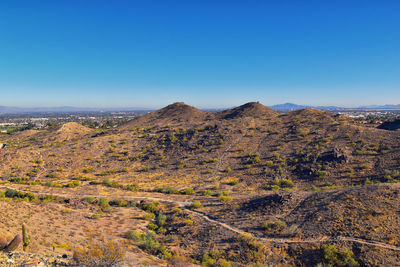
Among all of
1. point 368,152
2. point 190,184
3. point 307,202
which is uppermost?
point 368,152

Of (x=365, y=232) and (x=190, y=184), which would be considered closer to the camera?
(x=365, y=232)

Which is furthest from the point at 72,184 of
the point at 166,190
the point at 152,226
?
the point at 152,226

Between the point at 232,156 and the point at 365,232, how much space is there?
80.7ft

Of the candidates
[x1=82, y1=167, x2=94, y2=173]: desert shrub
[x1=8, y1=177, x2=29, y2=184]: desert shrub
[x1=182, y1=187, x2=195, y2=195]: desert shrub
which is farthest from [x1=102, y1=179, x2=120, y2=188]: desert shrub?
[x1=8, y1=177, x2=29, y2=184]: desert shrub

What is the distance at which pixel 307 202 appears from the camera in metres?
17.2

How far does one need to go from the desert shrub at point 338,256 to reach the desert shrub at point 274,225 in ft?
9.78

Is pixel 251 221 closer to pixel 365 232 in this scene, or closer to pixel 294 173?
pixel 365 232

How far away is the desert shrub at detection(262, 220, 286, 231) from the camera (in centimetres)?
1451

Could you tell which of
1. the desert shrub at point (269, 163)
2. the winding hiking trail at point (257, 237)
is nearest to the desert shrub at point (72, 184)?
the winding hiking trail at point (257, 237)

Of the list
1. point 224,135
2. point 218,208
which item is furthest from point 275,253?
point 224,135

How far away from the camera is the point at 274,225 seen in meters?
14.8

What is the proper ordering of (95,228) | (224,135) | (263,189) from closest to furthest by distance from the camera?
(95,228) → (263,189) → (224,135)

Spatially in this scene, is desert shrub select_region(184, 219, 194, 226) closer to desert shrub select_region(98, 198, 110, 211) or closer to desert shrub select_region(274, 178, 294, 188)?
desert shrub select_region(98, 198, 110, 211)

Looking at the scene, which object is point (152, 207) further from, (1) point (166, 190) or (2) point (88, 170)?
(2) point (88, 170)
